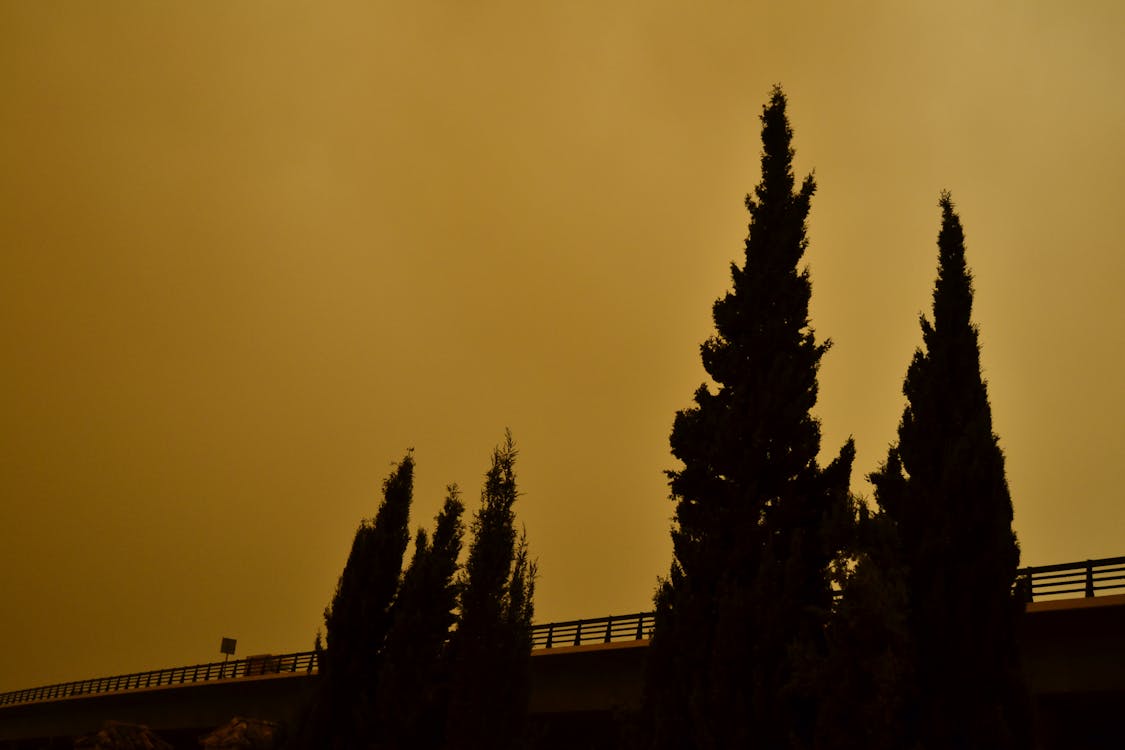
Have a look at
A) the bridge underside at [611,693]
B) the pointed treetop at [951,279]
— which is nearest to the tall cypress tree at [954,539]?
the pointed treetop at [951,279]

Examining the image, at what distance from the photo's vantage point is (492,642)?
76.6ft

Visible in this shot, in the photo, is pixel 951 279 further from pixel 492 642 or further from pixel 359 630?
pixel 359 630

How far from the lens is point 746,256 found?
2519 centimetres

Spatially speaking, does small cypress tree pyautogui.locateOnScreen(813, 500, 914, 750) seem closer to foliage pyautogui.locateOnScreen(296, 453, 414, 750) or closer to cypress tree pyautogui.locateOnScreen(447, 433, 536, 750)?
cypress tree pyautogui.locateOnScreen(447, 433, 536, 750)

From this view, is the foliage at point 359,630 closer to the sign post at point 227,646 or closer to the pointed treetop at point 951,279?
the pointed treetop at point 951,279

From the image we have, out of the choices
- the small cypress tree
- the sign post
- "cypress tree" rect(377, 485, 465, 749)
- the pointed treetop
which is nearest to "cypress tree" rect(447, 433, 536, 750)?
"cypress tree" rect(377, 485, 465, 749)

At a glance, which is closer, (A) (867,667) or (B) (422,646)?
(A) (867,667)

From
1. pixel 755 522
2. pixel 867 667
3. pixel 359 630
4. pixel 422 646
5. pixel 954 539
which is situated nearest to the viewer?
pixel 867 667

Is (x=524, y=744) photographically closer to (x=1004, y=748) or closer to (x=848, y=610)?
(x=848, y=610)

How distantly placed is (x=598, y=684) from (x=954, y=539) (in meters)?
14.2

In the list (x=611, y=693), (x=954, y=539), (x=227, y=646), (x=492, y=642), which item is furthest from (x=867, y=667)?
(x=227, y=646)

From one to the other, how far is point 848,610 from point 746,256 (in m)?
10.3

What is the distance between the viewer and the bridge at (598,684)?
2052 centimetres

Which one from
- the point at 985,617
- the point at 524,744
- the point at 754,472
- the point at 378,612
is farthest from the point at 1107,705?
the point at 378,612
